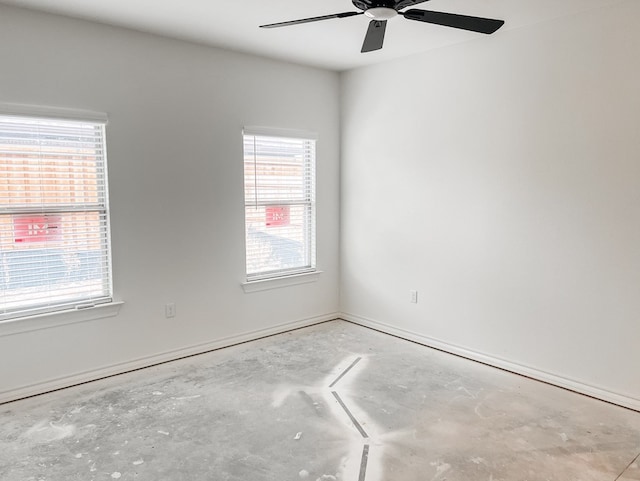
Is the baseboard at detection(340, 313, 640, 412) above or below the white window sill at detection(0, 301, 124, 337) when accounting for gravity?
below

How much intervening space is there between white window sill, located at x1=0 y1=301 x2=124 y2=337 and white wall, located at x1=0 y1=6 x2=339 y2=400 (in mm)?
32

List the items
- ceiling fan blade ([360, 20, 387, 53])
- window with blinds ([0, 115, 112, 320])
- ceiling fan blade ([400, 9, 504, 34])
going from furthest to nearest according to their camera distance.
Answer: window with blinds ([0, 115, 112, 320]) → ceiling fan blade ([360, 20, 387, 53]) → ceiling fan blade ([400, 9, 504, 34])

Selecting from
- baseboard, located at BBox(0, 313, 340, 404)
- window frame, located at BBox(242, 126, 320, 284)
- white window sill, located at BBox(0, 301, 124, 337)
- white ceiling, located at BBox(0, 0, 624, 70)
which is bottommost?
baseboard, located at BBox(0, 313, 340, 404)

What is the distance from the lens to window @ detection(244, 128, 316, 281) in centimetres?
418

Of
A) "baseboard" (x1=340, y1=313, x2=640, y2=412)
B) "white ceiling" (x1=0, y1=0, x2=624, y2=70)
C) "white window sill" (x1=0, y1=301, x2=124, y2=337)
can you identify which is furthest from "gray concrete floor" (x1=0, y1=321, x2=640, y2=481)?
"white ceiling" (x1=0, y1=0, x2=624, y2=70)

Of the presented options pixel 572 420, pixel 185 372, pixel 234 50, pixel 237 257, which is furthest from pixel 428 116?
pixel 185 372

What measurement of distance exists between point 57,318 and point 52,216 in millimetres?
704

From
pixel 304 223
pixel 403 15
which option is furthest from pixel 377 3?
pixel 304 223

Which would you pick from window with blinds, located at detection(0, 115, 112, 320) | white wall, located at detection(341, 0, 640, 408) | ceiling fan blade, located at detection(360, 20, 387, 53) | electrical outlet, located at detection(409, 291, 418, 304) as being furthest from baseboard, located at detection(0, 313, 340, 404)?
ceiling fan blade, located at detection(360, 20, 387, 53)

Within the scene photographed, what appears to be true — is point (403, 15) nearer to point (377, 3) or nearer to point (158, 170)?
point (377, 3)

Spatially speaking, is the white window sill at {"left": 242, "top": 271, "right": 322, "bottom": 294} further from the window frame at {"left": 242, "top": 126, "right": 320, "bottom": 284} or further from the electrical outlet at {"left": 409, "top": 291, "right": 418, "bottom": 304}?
the electrical outlet at {"left": 409, "top": 291, "right": 418, "bottom": 304}

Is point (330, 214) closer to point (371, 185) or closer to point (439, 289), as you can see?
point (371, 185)

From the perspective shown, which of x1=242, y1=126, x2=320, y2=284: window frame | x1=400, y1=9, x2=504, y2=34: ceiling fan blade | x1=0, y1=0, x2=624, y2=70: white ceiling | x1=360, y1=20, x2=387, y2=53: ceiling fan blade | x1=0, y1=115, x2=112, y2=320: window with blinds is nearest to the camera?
x1=400, y1=9, x2=504, y2=34: ceiling fan blade

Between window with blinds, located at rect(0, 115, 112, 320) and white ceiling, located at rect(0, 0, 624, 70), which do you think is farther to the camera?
window with blinds, located at rect(0, 115, 112, 320)
